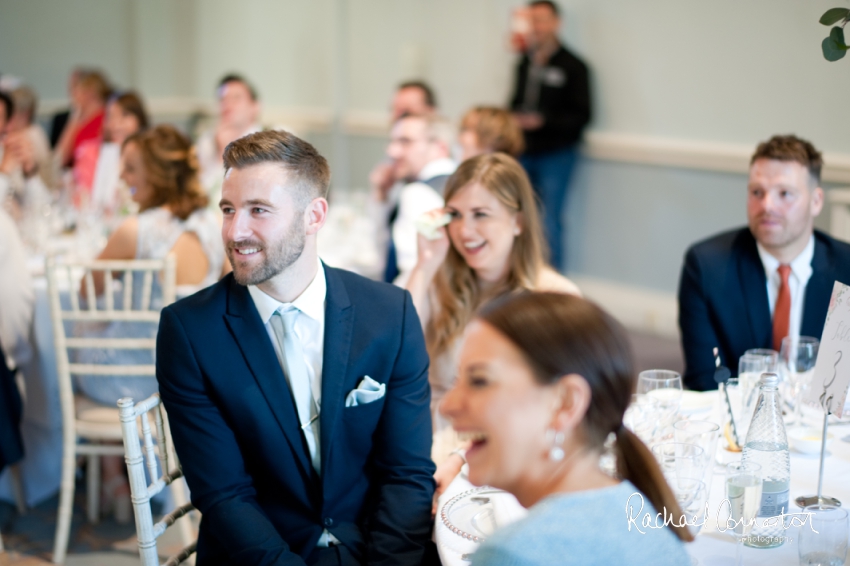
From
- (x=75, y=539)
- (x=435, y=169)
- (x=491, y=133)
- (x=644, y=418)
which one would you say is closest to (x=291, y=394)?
(x=644, y=418)

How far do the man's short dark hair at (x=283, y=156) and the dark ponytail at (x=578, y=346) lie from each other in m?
0.87

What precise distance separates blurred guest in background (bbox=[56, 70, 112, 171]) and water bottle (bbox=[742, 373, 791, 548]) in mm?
6069

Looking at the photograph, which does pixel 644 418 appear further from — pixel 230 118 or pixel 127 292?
pixel 230 118

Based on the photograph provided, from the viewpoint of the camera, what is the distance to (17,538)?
3357 mm

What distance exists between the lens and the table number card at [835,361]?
5.69 ft

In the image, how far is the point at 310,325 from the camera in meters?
1.98

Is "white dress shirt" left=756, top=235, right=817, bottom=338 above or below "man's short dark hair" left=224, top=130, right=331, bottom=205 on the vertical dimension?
below

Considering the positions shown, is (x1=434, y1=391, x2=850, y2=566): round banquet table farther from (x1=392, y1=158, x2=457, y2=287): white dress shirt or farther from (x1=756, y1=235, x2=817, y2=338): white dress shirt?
(x1=392, y1=158, x2=457, y2=287): white dress shirt

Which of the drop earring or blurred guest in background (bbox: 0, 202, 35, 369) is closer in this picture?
the drop earring

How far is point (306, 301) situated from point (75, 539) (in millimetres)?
1970

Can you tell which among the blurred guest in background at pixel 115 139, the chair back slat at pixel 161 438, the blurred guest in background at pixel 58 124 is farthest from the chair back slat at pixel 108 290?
the blurred guest in background at pixel 58 124

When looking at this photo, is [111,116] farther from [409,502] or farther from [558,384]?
[558,384]

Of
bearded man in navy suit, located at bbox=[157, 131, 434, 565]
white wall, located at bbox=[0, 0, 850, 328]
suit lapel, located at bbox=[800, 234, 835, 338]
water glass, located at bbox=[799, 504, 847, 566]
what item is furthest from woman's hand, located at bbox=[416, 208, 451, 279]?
white wall, located at bbox=[0, 0, 850, 328]

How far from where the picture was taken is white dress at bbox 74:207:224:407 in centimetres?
327
